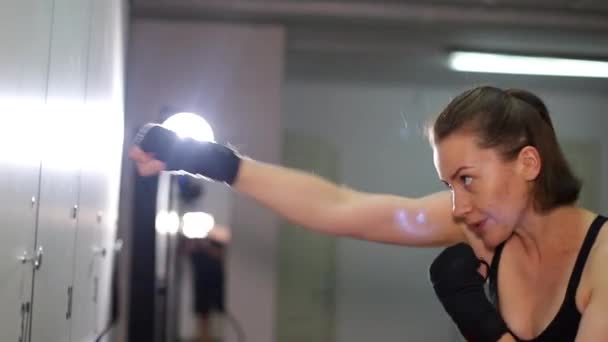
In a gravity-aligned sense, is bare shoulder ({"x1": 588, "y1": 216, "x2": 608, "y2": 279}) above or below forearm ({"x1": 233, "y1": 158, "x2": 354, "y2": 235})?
below

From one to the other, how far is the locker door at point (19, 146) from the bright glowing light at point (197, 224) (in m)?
1.85

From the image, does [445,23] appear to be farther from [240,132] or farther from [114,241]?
[114,241]

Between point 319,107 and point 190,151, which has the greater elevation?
point 319,107

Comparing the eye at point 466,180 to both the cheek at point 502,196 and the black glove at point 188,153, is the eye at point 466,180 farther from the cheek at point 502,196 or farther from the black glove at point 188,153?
the black glove at point 188,153

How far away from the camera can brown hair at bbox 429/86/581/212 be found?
1.11 m

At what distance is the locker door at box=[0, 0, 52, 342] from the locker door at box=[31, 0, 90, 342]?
0.22 feet

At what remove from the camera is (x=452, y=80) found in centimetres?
353

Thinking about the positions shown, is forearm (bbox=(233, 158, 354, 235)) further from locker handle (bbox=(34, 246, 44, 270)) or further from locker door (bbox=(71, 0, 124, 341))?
locker door (bbox=(71, 0, 124, 341))

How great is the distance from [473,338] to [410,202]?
0.25 m

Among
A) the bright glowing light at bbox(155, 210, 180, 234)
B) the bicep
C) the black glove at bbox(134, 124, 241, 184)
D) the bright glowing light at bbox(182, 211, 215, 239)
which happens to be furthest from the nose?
the bright glowing light at bbox(182, 211, 215, 239)

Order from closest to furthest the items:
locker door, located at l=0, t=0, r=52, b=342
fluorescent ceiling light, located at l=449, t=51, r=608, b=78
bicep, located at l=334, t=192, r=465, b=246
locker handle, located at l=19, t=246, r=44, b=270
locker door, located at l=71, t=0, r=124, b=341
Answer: locker door, located at l=0, t=0, r=52, b=342 → locker handle, located at l=19, t=246, r=44, b=270 → bicep, located at l=334, t=192, r=465, b=246 → locker door, located at l=71, t=0, r=124, b=341 → fluorescent ceiling light, located at l=449, t=51, r=608, b=78

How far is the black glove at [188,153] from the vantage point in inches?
43.0

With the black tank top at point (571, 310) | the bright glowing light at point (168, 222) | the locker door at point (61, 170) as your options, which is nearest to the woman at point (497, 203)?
the black tank top at point (571, 310)

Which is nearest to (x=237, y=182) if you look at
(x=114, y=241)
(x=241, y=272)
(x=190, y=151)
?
(x=190, y=151)
